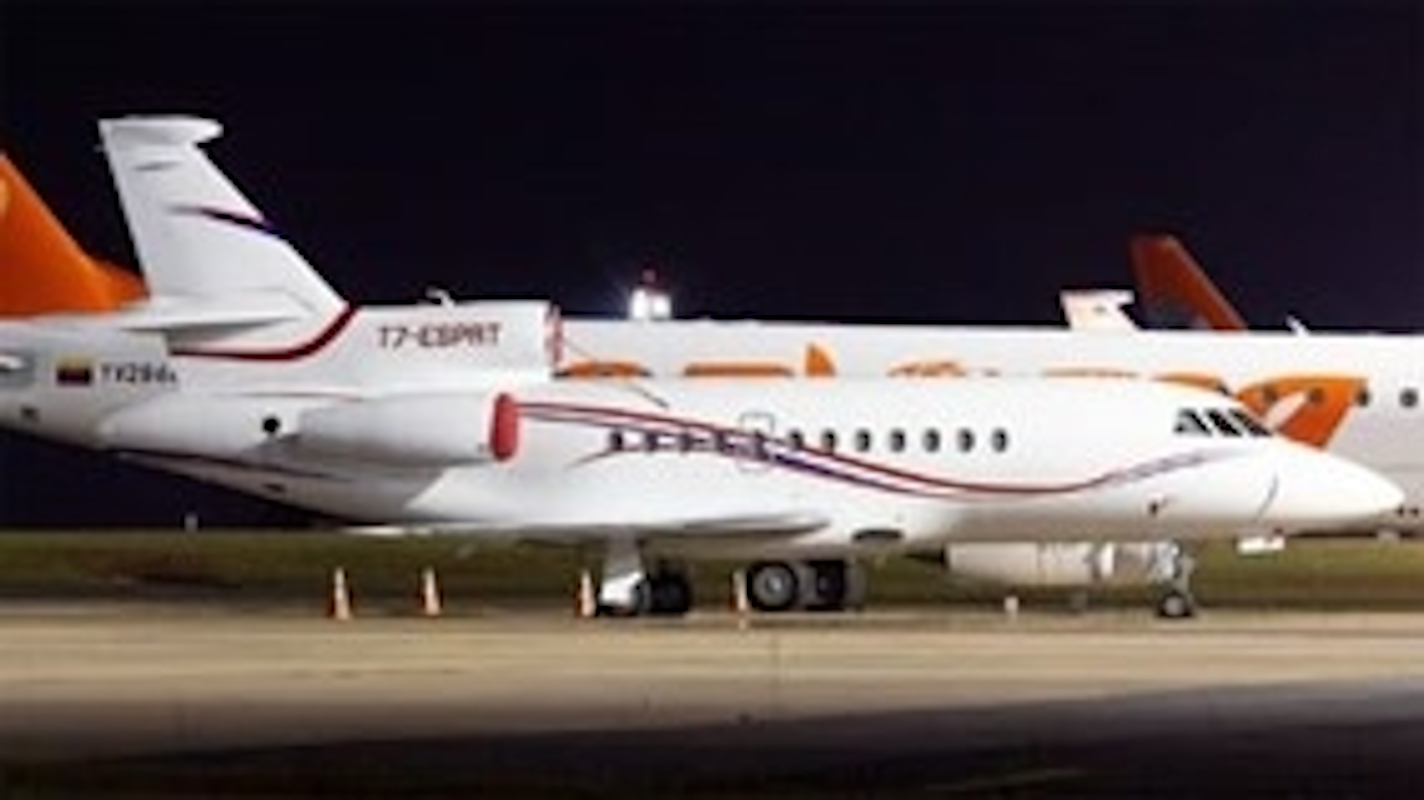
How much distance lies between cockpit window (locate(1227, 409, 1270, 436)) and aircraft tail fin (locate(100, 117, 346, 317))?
12.8 m

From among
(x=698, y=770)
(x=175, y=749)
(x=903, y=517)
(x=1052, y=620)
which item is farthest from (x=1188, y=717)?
(x=903, y=517)

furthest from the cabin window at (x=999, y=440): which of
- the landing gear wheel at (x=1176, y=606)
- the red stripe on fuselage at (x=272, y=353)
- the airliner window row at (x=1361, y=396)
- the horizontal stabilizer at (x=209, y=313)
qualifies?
the horizontal stabilizer at (x=209, y=313)

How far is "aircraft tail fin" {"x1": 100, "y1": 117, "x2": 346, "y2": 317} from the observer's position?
50562 millimetres

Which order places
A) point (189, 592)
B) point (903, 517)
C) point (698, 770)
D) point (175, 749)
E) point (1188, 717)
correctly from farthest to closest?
point (189, 592), point (903, 517), point (1188, 717), point (175, 749), point (698, 770)

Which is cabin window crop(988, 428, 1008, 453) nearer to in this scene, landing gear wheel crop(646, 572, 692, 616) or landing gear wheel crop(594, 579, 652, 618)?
landing gear wheel crop(646, 572, 692, 616)

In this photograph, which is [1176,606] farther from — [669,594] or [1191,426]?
[669,594]

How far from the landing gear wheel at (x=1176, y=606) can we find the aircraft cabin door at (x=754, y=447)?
18.0ft

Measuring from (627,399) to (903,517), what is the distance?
13.0ft

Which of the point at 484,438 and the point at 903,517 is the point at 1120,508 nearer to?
the point at 903,517

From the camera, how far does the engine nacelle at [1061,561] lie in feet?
156

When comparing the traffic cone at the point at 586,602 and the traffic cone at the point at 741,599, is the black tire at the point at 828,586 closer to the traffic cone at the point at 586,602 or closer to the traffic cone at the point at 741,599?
the traffic cone at the point at 741,599

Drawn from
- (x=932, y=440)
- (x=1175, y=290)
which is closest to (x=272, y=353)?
(x=932, y=440)

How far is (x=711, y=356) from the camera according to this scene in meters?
53.0

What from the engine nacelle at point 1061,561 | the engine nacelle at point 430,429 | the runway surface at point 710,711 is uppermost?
the engine nacelle at point 430,429
